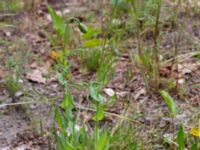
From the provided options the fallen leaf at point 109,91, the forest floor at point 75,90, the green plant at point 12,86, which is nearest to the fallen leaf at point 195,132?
the forest floor at point 75,90

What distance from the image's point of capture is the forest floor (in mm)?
1713

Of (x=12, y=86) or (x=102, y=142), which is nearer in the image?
(x=102, y=142)

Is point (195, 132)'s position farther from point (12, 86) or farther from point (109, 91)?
point (12, 86)

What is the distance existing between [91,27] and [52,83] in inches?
18.8

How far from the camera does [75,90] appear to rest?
1949 millimetres

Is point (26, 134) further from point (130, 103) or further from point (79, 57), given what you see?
point (79, 57)

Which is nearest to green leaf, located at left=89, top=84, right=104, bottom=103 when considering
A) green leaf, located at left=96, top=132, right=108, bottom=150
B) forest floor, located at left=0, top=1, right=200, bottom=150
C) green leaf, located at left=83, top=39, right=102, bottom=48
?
green leaf, located at left=96, top=132, right=108, bottom=150

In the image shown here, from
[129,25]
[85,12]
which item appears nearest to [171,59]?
[129,25]

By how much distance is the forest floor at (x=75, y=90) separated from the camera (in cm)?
171

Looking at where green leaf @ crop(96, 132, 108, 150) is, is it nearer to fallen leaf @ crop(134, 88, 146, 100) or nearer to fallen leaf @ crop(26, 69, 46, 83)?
fallen leaf @ crop(134, 88, 146, 100)

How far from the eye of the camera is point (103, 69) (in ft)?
5.33

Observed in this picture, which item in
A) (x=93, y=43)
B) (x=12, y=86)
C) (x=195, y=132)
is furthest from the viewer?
(x=93, y=43)

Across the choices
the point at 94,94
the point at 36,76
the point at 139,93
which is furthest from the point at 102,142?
the point at 36,76

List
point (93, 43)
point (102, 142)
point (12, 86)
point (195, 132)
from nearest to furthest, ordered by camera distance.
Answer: point (102, 142) → point (195, 132) → point (12, 86) → point (93, 43)
